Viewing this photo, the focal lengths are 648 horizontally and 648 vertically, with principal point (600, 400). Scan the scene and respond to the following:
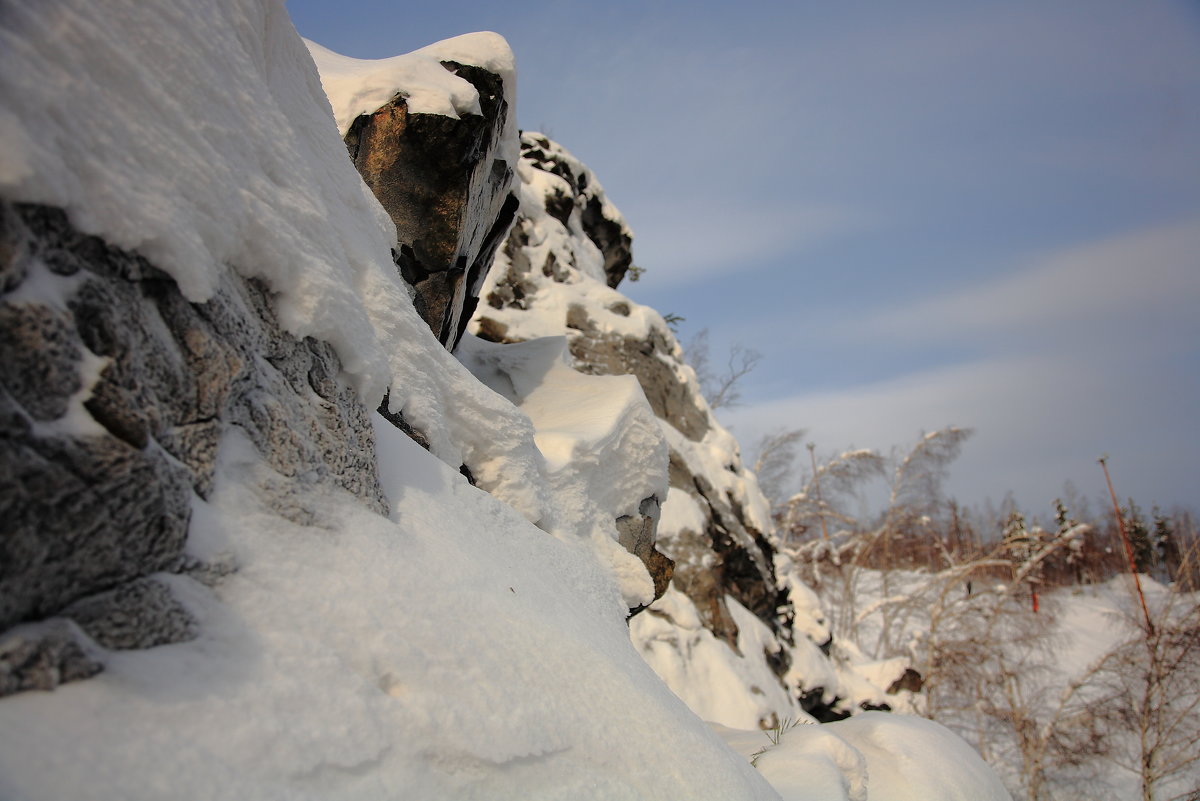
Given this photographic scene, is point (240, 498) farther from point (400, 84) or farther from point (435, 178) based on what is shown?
point (400, 84)

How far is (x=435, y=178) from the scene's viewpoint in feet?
15.2

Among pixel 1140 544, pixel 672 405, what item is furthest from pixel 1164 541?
pixel 672 405

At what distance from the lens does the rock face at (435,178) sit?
4.40m

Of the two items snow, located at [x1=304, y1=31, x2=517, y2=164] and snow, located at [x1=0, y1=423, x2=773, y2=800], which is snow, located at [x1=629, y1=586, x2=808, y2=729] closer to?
snow, located at [x1=0, y1=423, x2=773, y2=800]

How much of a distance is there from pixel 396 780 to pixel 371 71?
4595mm

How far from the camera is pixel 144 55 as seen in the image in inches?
56.4

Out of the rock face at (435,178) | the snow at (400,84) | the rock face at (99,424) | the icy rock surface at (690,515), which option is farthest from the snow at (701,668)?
the rock face at (99,424)

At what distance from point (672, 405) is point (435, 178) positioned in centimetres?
611

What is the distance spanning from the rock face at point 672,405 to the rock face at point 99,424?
708 centimetres

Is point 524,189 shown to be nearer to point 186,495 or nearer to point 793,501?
point 186,495

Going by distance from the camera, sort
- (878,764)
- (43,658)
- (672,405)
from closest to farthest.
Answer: (43,658)
(878,764)
(672,405)

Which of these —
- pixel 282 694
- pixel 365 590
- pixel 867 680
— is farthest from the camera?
pixel 867 680

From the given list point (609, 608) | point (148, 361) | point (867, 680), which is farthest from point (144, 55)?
point (867, 680)

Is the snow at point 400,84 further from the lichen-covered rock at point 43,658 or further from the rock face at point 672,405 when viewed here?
the rock face at point 672,405
